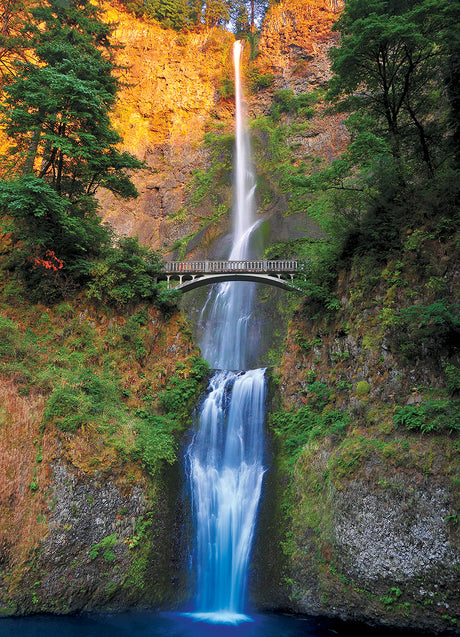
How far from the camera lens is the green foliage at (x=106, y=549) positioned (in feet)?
29.7

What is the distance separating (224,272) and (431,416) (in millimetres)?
12911

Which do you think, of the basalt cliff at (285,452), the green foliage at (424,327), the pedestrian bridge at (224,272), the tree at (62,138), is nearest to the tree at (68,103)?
the tree at (62,138)

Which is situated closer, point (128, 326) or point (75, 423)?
point (75, 423)

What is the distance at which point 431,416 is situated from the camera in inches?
335

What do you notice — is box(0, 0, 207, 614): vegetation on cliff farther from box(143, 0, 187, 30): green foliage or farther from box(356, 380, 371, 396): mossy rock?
box(143, 0, 187, 30): green foliage

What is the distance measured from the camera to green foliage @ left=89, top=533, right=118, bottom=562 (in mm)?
9055

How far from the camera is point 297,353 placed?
14.5 m

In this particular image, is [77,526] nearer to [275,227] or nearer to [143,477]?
[143,477]

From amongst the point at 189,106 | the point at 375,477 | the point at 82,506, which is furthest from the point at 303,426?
the point at 189,106

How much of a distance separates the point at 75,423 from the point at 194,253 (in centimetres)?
2151

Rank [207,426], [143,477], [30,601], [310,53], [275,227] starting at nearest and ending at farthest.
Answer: [30,601], [143,477], [207,426], [275,227], [310,53]

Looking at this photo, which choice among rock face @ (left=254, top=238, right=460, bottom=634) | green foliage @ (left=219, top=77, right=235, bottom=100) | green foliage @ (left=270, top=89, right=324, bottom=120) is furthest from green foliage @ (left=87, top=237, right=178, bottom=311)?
green foliage @ (left=219, top=77, right=235, bottom=100)

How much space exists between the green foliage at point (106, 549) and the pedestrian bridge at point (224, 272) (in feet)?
38.9

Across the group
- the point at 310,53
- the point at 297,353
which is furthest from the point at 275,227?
the point at 310,53
